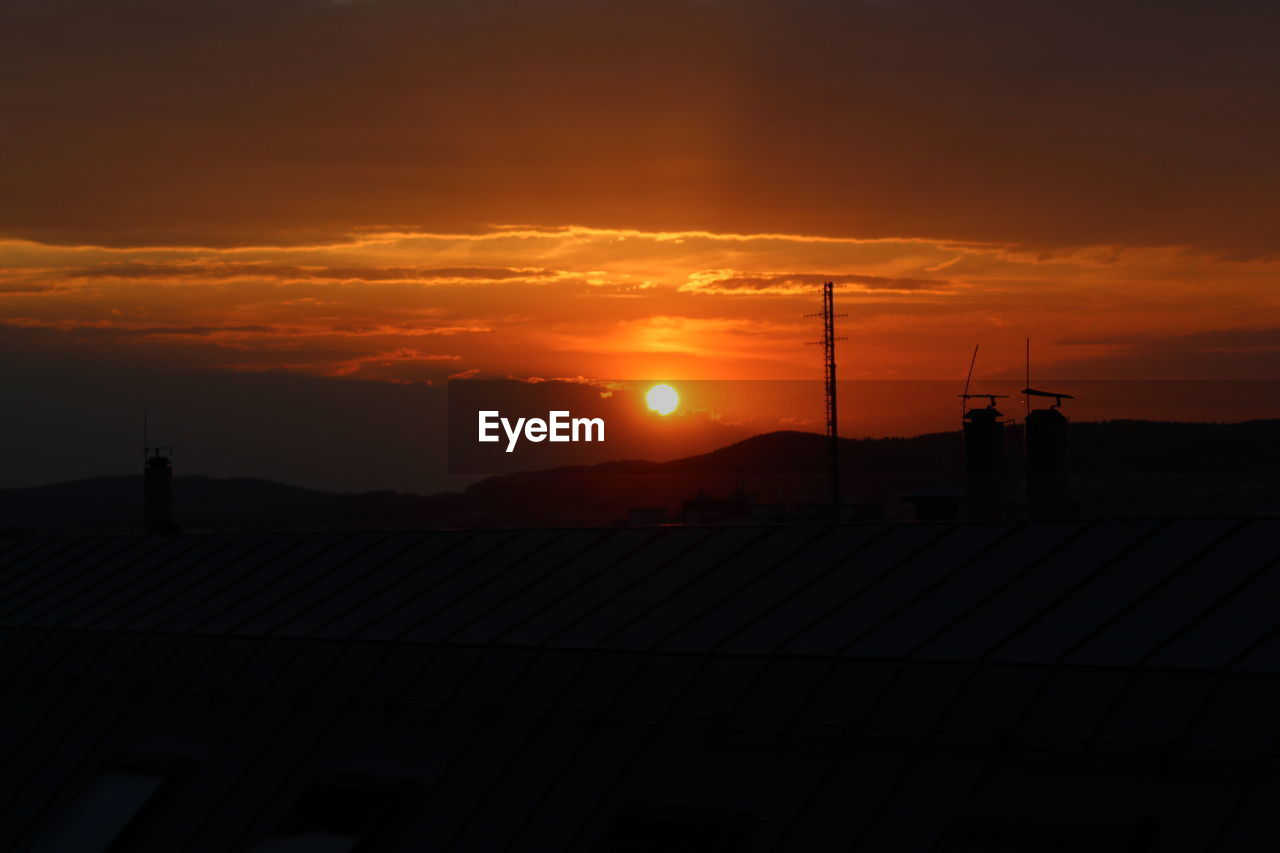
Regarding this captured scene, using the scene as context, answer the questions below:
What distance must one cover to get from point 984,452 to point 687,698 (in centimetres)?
2871

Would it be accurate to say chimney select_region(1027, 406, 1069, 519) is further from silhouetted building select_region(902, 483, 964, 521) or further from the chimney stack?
silhouetted building select_region(902, 483, 964, 521)

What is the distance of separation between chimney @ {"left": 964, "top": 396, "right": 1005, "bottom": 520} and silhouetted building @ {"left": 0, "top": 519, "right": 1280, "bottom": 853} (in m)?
21.0

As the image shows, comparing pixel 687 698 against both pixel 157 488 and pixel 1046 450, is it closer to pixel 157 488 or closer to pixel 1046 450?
pixel 1046 450

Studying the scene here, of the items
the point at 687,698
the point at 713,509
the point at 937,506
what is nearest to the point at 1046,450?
the point at 937,506

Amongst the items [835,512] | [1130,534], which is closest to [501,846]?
[1130,534]

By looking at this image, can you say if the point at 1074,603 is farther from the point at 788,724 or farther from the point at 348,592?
the point at 348,592

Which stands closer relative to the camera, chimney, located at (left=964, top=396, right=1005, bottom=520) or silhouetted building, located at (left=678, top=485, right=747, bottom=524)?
chimney, located at (left=964, top=396, right=1005, bottom=520)

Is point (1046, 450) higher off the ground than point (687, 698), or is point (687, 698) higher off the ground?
point (1046, 450)

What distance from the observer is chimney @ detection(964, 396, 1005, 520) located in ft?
162

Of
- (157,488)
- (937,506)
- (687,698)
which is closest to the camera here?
(687,698)

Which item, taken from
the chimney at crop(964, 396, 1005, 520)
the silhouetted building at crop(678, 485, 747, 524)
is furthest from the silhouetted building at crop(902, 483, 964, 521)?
the silhouetted building at crop(678, 485, 747, 524)

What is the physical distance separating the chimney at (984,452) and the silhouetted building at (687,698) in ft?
68.9

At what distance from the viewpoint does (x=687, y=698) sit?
24312 millimetres

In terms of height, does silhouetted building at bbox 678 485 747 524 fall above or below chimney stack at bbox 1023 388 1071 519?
below
